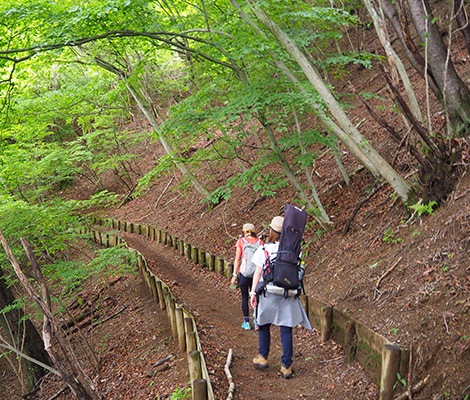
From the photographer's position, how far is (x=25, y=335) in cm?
875

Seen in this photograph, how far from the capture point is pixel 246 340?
5.96m

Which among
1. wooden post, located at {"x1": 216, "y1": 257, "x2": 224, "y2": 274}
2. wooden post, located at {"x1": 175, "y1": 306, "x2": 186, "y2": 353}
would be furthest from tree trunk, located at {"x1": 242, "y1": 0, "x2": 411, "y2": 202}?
wooden post, located at {"x1": 216, "y1": 257, "x2": 224, "y2": 274}

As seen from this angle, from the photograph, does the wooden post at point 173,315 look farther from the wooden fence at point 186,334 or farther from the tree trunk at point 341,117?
the tree trunk at point 341,117

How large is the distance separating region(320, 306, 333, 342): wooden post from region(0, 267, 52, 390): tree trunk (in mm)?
6597

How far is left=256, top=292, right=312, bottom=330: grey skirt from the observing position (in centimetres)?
430

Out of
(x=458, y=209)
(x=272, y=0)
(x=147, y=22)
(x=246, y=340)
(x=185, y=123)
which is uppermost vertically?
(x=147, y=22)

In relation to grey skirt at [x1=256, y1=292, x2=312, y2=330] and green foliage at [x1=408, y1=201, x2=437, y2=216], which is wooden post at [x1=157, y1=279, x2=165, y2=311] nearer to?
grey skirt at [x1=256, y1=292, x2=312, y2=330]

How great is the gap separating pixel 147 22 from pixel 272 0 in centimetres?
223

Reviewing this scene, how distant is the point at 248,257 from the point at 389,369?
8.65ft

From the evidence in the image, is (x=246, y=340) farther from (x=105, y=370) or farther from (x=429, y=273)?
(x=105, y=370)

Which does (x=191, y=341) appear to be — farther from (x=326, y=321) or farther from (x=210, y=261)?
(x=210, y=261)

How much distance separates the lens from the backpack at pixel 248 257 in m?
5.71

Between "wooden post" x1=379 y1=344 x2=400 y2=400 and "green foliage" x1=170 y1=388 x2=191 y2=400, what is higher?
"green foliage" x1=170 y1=388 x2=191 y2=400

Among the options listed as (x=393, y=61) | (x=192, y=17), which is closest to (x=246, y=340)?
(x=393, y=61)
